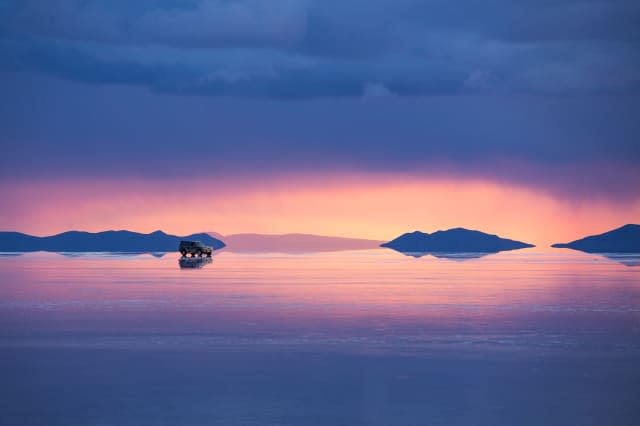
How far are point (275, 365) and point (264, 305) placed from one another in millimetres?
24534

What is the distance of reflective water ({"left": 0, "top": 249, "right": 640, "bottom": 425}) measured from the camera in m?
24.0

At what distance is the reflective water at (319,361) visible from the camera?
24016 millimetres

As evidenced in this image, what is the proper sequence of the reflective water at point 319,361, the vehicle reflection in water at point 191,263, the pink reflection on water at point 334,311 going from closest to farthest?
the reflective water at point 319,361
the pink reflection on water at point 334,311
the vehicle reflection in water at point 191,263

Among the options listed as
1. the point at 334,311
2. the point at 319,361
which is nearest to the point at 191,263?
the point at 334,311

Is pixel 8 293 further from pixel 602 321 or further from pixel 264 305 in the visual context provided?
pixel 602 321

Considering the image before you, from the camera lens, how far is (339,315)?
4900 centimetres

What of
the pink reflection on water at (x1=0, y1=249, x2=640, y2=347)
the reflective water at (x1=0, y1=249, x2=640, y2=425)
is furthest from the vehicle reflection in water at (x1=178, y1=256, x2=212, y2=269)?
the reflective water at (x1=0, y1=249, x2=640, y2=425)

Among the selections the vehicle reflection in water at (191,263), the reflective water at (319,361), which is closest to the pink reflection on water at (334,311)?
the reflective water at (319,361)

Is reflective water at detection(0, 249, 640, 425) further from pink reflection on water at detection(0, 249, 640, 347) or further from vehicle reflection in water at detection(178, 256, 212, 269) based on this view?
vehicle reflection in water at detection(178, 256, 212, 269)

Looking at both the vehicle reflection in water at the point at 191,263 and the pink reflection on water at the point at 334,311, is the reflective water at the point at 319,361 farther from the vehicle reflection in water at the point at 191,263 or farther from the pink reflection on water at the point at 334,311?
the vehicle reflection in water at the point at 191,263

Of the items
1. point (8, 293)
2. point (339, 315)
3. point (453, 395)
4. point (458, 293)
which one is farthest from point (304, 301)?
point (453, 395)

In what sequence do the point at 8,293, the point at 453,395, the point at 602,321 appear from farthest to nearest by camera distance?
the point at 8,293, the point at 602,321, the point at 453,395

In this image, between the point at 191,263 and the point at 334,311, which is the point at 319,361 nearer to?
the point at 334,311

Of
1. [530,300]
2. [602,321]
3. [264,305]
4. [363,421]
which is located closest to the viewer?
[363,421]
